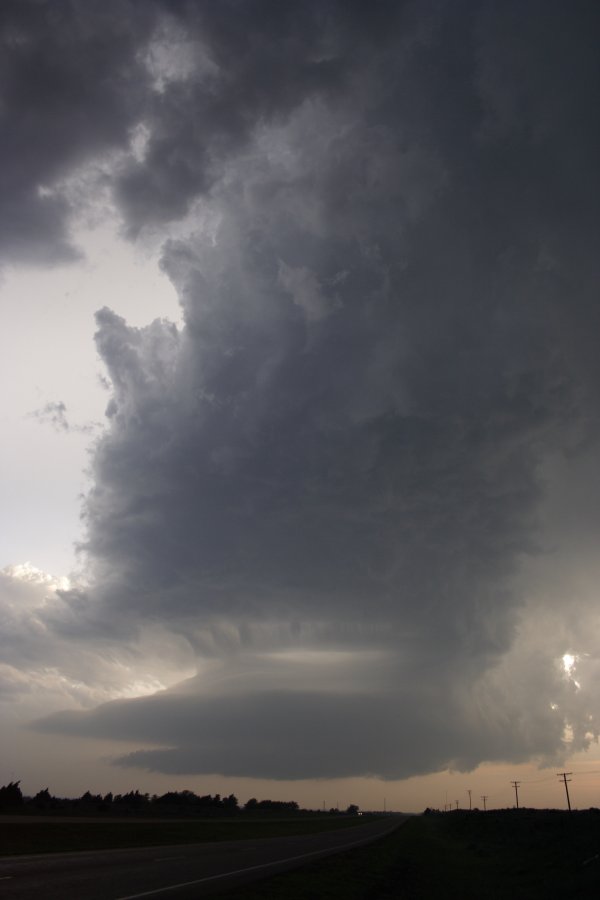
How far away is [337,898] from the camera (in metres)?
20.4

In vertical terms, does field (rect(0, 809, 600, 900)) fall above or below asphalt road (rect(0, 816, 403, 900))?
below

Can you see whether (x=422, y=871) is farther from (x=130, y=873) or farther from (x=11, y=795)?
(x=11, y=795)

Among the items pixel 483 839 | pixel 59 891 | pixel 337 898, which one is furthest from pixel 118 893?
pixel 483 839

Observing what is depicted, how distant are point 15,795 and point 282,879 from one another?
306 ft

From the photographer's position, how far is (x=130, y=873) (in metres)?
21.9

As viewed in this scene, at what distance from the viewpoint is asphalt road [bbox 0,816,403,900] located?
16.8 m

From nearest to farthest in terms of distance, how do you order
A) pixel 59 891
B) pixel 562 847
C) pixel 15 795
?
pixel 59 891 → pixel 562 847 → pixel 15 795

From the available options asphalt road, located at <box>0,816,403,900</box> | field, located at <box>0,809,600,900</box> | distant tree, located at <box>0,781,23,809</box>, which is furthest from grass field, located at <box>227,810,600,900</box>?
distant tree, located at <box>0,781,23,809</box>

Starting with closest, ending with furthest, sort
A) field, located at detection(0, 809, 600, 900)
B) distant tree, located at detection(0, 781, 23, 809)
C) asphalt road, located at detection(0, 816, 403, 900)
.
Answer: asphalt road, located at detection(0, 816, 403, 900)
field, located at detection(0, 809, 600, 900)
distant tree, located at detection(0, 781, 23, 809)

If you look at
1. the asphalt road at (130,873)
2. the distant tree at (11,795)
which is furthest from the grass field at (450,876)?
the distant tree at (11,795)

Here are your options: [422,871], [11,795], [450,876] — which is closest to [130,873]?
[450,876]

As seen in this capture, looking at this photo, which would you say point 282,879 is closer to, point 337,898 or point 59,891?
point 337,898

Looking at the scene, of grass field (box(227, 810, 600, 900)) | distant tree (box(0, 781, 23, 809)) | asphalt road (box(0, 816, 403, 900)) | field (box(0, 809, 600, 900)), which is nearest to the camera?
asphalt road (box(0, 816, 403, 900))

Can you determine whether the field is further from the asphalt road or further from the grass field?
the asphalt road
